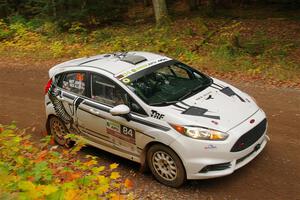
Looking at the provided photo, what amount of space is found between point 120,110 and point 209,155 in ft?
5.53

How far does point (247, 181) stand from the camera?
687 cm

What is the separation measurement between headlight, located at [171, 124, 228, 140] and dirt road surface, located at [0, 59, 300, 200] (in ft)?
3.18

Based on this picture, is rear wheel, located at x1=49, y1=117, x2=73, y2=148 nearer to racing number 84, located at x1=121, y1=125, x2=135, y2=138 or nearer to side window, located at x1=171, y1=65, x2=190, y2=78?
racing number 84, located at x1=121, y1=125, x2=135, y2=138

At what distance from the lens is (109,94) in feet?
25.1

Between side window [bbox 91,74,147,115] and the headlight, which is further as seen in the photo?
side window [bbox 91,74,147,115]

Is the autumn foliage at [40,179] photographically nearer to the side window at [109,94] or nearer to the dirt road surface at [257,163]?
the dirt road surface at [257,163]

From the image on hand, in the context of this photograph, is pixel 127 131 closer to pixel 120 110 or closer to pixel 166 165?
pixel 120 110

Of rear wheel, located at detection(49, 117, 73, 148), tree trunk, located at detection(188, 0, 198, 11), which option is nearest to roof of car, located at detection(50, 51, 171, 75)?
rear wheel, located at detection(49, 117, 73, 148)

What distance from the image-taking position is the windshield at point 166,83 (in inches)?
285

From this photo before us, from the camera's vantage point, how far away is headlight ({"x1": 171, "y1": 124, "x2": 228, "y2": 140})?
6.45 m

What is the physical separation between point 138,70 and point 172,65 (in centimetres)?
84

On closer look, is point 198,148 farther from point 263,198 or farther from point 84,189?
point 84,189

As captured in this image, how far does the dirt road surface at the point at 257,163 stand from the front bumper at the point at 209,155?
0.41 m

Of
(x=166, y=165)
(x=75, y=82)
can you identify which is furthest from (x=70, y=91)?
(x=166, y=165)
